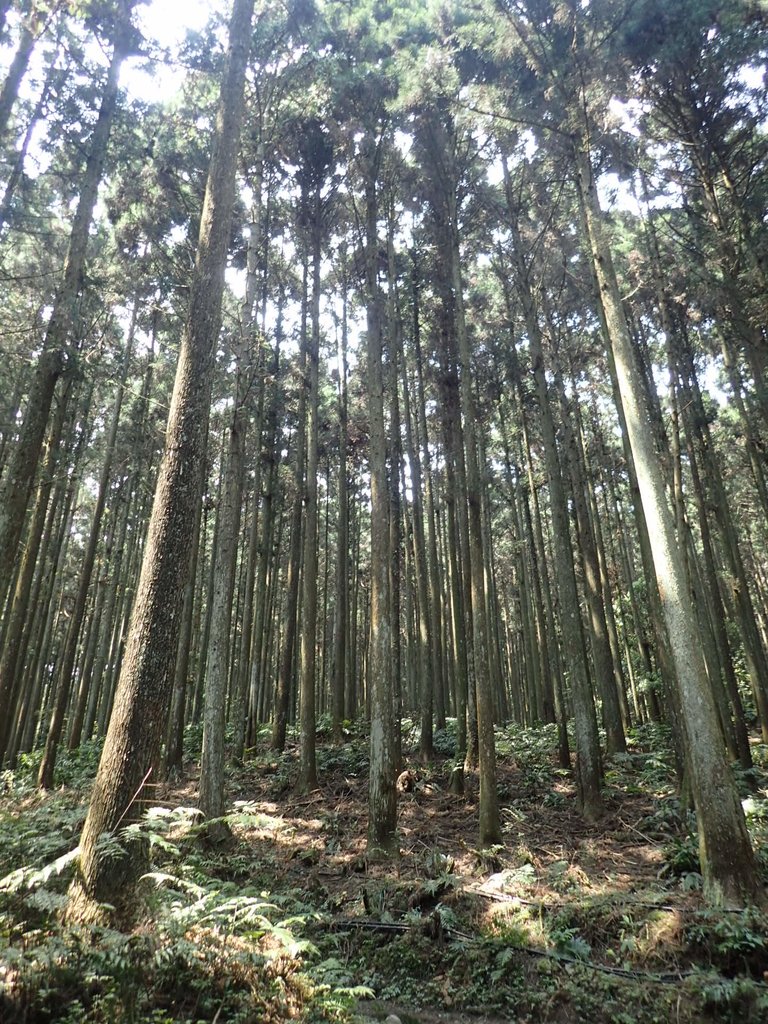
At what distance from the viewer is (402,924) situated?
19.8 ft

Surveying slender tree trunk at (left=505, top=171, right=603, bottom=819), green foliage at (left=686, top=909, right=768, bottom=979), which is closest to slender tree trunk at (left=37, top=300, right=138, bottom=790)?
slender tree trunk at (left=505, top=171, right=603, bottom=819)

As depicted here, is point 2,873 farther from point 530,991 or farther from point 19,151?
point 19,151

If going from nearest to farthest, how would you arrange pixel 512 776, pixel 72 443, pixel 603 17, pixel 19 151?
pixel 603 17
pixel 19 151
pixel 512 776
pixel 72 443

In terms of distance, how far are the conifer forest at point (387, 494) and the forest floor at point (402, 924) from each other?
0.04 metres

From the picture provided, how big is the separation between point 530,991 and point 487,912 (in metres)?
1.27

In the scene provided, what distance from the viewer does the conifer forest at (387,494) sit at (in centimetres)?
459

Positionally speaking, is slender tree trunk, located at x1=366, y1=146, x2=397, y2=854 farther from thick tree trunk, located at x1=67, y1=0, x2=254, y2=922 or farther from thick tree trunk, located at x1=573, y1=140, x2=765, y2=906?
thick tree trunk, located at x1=573, y1=140, x2=765, y2=906

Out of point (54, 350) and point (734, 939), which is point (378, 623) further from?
point (54, 350)

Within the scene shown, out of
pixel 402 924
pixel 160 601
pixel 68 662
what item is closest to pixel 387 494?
pixel 160 601

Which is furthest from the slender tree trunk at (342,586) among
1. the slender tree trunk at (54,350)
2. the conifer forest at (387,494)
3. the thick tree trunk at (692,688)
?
the thick tree trunk at (692,688)

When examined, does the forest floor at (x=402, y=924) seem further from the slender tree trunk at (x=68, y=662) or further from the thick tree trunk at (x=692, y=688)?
the slender tree trunk at (x=68, y=662)

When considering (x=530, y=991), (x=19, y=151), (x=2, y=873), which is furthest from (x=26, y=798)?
(x=19, y=151)

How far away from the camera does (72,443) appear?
1512 centimetres

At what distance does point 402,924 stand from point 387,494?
19.1 feet
